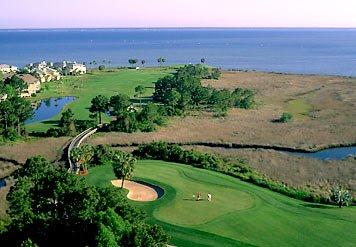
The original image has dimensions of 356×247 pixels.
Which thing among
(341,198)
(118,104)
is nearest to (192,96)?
(118,104)

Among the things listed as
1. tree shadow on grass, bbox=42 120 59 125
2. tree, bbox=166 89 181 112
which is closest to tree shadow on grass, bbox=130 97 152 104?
tree, bbox=166 89 181 112

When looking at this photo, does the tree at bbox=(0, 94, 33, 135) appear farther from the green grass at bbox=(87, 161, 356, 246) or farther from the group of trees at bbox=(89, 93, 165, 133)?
the green grass at bbox=(87, 161, 356, 246)

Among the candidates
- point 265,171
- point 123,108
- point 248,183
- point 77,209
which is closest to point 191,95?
point 123,108

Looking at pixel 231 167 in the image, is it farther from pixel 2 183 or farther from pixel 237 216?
pixel 2 183

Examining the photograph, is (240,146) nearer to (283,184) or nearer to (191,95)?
(283,184)

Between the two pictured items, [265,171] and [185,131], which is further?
[185,131]

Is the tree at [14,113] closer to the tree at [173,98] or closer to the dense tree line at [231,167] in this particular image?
the dense tree line at [231,167]

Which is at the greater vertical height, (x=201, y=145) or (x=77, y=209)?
(x=77, y=209)
